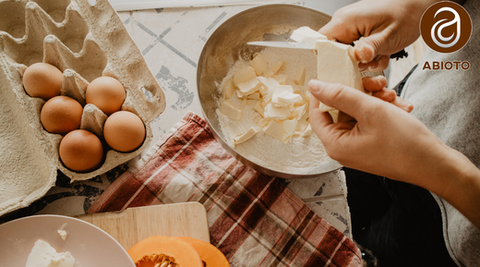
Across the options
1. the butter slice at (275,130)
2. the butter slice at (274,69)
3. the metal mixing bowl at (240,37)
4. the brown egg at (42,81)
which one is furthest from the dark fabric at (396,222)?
the brown egg at (42,81)

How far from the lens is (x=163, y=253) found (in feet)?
2.56

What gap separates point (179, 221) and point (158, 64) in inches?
23.2

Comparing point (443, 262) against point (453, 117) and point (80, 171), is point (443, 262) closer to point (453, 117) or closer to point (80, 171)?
point (453, 117)

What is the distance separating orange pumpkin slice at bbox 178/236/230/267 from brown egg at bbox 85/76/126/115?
0.46m

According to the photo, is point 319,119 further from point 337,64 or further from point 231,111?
point 231,111

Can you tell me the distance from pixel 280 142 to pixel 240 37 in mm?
393

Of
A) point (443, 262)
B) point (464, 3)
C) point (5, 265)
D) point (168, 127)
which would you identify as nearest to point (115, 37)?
point (168, 127)

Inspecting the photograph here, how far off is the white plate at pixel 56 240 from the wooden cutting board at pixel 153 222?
0.07 m

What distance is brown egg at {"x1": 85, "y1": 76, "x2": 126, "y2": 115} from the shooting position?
2.63ft

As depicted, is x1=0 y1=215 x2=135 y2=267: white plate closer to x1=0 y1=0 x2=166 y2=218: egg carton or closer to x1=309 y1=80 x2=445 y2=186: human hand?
x1=0 y1=0 x2=166 y2=218: egg carton

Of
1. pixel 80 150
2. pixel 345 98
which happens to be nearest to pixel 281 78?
pixel 345 98

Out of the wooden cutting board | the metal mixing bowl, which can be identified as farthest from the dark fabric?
the wooden cutting board

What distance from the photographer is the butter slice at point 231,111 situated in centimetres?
92

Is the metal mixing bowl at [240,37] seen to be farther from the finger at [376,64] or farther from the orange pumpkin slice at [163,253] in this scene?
the orange pumpkin slice at [163,253]
